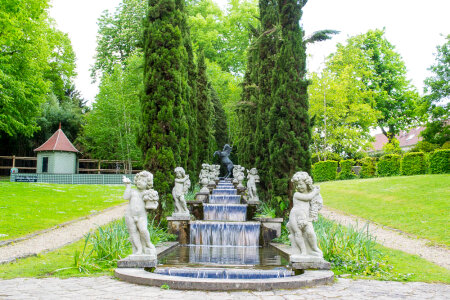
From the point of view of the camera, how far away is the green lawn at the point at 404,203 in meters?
10.8

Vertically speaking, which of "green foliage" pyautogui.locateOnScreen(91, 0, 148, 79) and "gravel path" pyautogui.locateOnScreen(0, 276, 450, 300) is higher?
"green foliage" pyautogui.locateOnScreen(91, 0, 148, 79)

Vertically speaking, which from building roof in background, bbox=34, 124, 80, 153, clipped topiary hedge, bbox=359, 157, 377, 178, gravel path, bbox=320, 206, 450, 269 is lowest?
gravel path, bbox=320, 206, 450, 269

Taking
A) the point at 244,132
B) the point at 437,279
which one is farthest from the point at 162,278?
the point at 244,132

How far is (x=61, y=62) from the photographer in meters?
39.4

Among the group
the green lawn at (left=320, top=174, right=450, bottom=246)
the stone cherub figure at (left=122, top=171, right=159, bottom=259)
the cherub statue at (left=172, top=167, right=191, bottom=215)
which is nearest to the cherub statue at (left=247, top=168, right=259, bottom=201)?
the cherub statue at (left=172, top=167, right=191, bottom=215)

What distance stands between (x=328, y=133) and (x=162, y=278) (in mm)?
27519

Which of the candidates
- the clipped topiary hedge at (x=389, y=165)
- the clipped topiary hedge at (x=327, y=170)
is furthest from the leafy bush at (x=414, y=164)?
the clipped topiary hedge at (x=327, y=170)

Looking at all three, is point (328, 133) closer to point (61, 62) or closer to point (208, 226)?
point (208, 226)

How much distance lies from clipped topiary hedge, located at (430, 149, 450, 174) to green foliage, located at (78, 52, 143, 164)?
839 inches

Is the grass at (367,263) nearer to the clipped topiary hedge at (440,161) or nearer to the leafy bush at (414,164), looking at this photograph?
the clipped topiary hedge at (440,161)

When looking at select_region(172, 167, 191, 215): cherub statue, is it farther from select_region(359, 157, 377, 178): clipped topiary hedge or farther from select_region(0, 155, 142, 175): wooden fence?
select_region(0, 155, 142, 175): wooden fence

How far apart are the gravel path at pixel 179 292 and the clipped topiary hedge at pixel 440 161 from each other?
16.5 m

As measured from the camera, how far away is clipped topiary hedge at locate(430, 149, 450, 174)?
19281 millimetres

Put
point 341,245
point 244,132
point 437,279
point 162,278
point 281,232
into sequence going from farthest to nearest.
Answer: point 244,132
point 281,232
point 341,245
point 437,279
point 162,278
